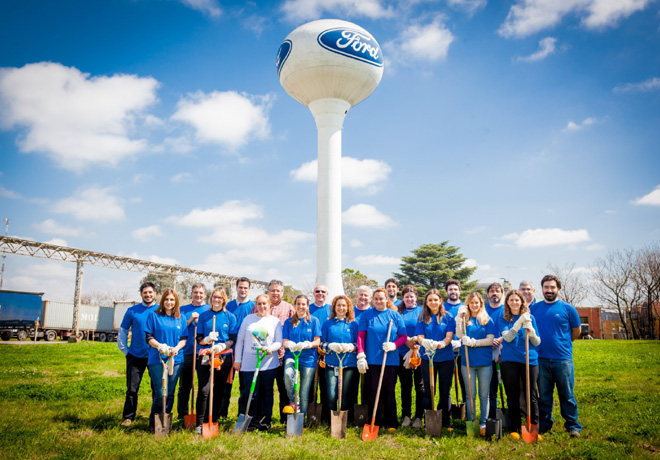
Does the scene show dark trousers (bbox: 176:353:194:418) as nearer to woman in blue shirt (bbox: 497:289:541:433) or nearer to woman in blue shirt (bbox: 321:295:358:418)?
woman in blue shirt (bbox: 321:295:358:418)

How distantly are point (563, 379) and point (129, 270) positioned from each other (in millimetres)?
35026

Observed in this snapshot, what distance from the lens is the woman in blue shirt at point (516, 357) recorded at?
249 inches

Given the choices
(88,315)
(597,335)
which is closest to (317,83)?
(88,315)

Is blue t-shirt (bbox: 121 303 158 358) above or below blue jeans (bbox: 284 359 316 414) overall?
above

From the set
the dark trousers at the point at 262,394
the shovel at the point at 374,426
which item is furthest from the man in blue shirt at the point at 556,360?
the dark trousers at the point at 262,394

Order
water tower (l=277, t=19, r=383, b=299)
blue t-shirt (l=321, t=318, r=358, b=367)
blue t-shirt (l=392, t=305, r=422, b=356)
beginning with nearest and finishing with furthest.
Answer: blue t-shirt (l=321, t=318, r=358, b=367) < blue t-shirt (l=392, t=305, r=422, b=356) < water tower (l=277, t=19, r=383, b=299)

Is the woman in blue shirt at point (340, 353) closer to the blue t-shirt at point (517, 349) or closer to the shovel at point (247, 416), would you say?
the shovel at point (247, 416)

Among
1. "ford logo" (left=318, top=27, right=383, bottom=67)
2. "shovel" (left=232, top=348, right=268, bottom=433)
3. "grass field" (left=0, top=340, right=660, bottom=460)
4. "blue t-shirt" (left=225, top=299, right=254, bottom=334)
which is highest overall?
"ford logo" (left=318, top=27, right=383, bottom=67)

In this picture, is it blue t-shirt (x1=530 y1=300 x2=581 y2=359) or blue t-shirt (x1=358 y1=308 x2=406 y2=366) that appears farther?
blue t-shirt (x1=358 y1=308 x2=406 y2=366)

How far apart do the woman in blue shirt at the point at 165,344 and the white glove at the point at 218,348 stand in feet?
1.48

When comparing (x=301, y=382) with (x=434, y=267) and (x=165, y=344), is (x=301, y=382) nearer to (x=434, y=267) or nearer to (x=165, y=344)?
(x=165, y=344)

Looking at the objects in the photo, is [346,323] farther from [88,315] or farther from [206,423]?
[88,315]

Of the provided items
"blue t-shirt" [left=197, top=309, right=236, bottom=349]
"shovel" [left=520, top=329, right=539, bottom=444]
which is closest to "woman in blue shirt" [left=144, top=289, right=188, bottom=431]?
"blue t-shirt" [left=197, top=309, right=236, bottom=349]

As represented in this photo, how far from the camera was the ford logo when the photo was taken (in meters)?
19.9
